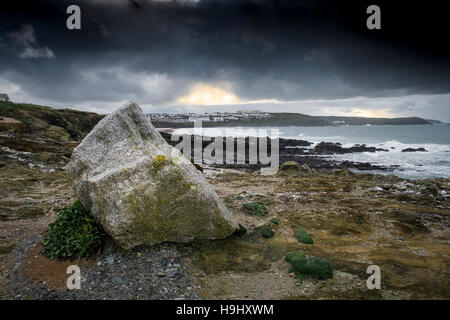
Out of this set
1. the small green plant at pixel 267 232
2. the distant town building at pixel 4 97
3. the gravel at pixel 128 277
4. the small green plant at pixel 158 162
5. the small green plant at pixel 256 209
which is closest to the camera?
the gravel at pixel 128 277

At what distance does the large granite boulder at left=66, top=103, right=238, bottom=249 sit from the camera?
817 centimetres

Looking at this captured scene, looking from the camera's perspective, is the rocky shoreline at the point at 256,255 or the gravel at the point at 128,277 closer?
the gravel at the point at 128,277

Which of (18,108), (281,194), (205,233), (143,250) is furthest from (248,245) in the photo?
(18,108)

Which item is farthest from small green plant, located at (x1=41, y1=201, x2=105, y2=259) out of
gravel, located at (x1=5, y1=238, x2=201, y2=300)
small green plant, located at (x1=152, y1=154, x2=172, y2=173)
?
small green plant, located at (x1=152, y1=154, x2=172, y2=173)

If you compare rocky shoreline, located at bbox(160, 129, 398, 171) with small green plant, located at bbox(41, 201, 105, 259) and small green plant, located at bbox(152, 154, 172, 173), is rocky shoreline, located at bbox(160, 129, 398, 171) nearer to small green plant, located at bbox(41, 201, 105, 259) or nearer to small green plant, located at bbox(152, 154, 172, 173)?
small green plant, located at bbox(152, 154, 172, 173)

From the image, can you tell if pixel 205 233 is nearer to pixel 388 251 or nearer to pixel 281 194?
pixel 388 251

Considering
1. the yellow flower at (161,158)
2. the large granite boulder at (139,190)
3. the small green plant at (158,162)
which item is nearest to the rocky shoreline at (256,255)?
the large granite boulder at (139,190)

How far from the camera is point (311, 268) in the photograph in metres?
7.91

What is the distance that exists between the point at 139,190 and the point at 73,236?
268cm

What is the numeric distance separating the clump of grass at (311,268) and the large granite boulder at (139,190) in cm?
266

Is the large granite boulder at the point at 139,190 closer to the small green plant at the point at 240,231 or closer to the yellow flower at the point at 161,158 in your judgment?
the yellow flower at the point at 161,158

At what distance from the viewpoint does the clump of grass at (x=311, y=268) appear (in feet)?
25.5

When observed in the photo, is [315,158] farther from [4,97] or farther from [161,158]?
[4,97]

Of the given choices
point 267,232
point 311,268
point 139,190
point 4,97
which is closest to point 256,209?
point 267,232
